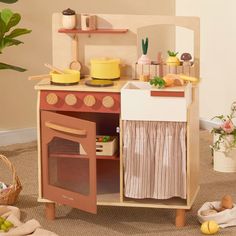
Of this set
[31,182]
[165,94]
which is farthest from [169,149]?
[31,182]

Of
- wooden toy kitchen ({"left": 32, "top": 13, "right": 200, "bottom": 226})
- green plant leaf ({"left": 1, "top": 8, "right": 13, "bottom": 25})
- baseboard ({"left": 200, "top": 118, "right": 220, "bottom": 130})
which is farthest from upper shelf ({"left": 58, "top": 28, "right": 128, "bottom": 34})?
baseboard ({"left": 200, "top": 118, "right": 220, "bottom": 130})

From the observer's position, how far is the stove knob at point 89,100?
323cm

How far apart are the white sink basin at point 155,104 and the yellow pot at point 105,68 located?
20cm

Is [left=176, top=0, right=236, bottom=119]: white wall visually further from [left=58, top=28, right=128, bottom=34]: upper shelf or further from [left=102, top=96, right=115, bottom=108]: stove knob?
[left=102, top=96, right=115, bottom=108]: stove knob

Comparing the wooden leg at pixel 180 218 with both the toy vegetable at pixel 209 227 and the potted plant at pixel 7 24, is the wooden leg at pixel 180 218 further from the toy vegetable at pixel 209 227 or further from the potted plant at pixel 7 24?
the potted plant at pixel 7 24

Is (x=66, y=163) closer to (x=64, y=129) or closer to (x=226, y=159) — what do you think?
(x=64, y=129)

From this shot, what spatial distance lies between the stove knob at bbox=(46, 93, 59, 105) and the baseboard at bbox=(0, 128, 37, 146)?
1.57 meters

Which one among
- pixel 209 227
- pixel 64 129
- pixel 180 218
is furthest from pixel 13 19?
pixel 209 227

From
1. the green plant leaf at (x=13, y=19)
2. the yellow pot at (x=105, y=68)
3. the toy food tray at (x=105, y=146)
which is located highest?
the green plant leaf at (x=13, y=19)

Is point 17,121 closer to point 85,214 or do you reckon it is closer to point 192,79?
point 85,214

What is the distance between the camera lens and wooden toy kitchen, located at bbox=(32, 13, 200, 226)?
318cm

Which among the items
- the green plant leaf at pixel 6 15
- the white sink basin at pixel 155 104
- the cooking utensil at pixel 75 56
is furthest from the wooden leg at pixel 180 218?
the green plant leaf at pixel 6 15

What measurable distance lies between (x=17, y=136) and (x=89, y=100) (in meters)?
1.70

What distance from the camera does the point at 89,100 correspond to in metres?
Answer: 3.24
